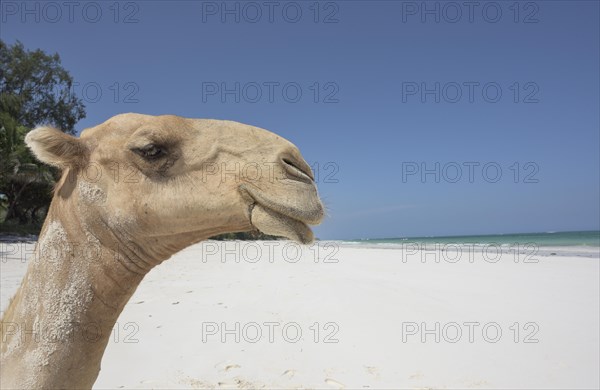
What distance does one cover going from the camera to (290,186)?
1962mm

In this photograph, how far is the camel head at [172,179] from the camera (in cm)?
200

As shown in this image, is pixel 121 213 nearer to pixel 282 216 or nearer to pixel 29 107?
pixel 282 216

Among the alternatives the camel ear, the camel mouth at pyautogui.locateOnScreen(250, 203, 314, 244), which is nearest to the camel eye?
the camel ear

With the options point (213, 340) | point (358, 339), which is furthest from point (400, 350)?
point (213, 340)

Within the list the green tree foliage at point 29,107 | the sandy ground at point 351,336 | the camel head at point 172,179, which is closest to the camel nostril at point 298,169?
the camel head at point 172,179

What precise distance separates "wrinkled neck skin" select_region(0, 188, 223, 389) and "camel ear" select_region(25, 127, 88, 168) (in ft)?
0.77

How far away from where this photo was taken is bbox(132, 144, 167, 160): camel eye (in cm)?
213

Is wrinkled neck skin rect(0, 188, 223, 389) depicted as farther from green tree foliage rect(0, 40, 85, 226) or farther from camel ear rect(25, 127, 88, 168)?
green tree foliage rect(0, 40, 85, 226)

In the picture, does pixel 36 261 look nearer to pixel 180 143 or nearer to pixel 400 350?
pixel 180 143

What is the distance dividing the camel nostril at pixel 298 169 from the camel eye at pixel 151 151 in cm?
71

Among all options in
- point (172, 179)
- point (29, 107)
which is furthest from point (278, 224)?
point (29, 107)

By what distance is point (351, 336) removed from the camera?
19.9ft

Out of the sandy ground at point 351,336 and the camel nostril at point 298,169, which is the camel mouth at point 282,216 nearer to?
the camel nostril at point 298,169

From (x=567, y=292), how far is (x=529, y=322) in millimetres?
3442
